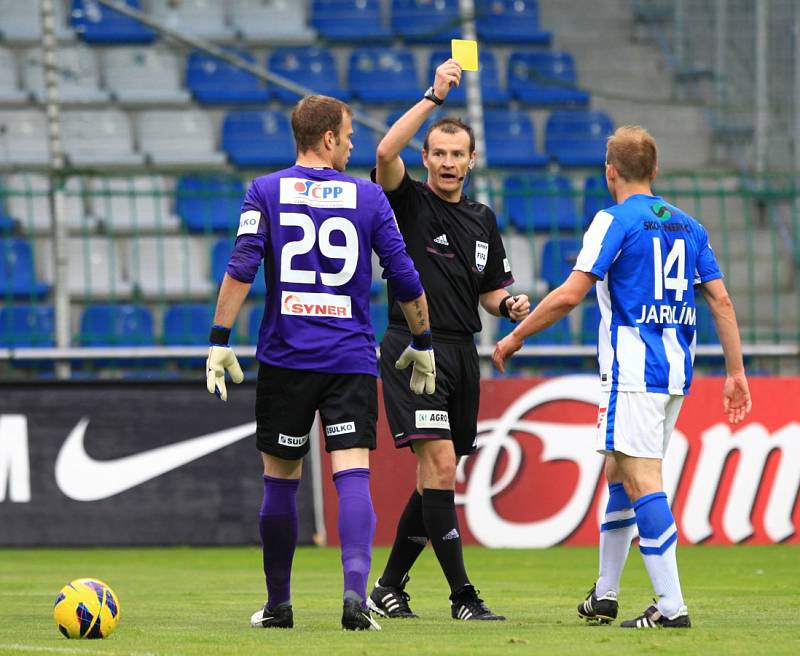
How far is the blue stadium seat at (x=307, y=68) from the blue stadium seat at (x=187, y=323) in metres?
4.48

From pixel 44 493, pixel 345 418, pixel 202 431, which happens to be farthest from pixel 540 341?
pixel 345 418

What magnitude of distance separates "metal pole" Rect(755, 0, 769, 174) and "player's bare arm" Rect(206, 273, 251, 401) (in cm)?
1018

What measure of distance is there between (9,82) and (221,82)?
7.51ft

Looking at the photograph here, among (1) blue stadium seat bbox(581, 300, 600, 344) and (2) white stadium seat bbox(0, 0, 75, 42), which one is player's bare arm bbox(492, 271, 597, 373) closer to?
(1) blue stadium seat bbox(581, 300, 600, 344)

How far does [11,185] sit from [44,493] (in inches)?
159

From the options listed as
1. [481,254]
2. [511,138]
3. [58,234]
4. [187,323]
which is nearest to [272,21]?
[511,138]

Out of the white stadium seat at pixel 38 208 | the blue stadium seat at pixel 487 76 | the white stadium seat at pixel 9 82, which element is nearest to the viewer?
the white stadium seat at pixel 38 208

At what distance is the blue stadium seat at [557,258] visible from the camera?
1299 centimetres

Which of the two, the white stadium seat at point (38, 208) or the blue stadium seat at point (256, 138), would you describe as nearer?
the white stadium seat at point (38, 208)

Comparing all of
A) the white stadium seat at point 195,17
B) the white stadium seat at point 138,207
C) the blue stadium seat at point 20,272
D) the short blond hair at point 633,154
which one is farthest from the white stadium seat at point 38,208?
the short blond hair at point 633,154

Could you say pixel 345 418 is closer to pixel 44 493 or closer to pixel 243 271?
pixel 243 271

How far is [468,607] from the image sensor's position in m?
6.38

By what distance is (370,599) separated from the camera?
6.87 m

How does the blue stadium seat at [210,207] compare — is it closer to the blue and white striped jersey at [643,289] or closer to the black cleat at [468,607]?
the black cleat at [468,607]
